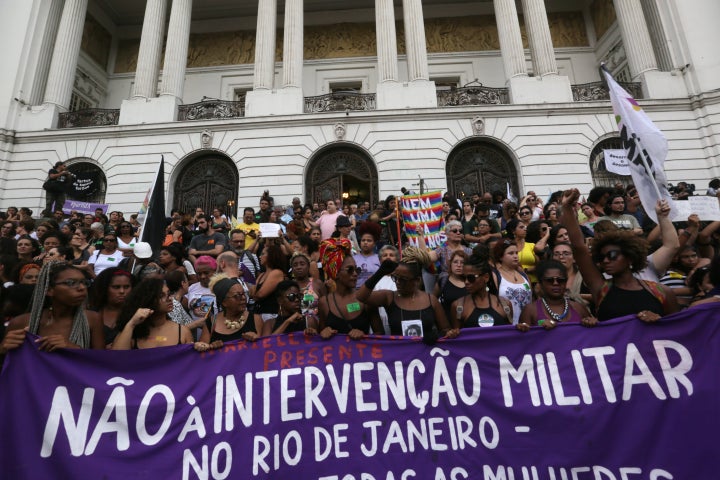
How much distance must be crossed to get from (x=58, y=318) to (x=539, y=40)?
1954 cm

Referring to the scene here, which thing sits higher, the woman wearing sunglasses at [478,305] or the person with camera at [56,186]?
the person with camera at [56,186]

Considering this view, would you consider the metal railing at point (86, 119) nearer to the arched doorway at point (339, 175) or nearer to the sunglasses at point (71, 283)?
the arched doorway at point (339, 175)

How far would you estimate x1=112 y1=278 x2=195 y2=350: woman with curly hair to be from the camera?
353 cm

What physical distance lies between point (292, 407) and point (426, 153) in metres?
14.5

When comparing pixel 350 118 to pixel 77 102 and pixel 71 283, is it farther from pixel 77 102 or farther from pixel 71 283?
pixel 71 283

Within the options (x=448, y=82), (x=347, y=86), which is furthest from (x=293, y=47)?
(x=448, y=82)

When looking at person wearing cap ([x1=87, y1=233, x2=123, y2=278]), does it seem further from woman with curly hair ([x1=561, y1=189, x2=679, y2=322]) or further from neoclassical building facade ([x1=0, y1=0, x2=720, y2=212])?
neoclassical building facade ([x1=0, y1=0, x2=720, y2=212])

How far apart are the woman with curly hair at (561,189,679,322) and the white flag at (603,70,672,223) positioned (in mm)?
1045

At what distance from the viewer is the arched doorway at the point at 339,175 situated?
670 inches

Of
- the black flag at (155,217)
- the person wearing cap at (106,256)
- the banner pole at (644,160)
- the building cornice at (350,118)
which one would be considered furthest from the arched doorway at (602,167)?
the person wearing cap at (106,256)

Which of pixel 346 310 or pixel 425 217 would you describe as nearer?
pixel 346 310

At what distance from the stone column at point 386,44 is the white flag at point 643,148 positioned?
45.1 ft

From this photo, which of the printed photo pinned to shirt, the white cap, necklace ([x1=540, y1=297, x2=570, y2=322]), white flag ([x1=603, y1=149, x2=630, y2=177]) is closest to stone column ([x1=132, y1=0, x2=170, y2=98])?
the white cap

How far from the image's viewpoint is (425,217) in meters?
7.77
